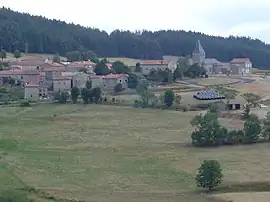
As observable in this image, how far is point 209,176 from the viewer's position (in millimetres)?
33156

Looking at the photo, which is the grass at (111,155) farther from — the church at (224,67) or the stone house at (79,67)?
the church at (224,67)

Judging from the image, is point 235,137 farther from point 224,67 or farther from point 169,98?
point 224,67

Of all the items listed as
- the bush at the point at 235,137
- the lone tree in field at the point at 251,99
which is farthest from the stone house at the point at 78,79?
the bush at the point at 235,137

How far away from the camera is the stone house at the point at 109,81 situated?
266ft

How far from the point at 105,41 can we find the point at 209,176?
11353cm

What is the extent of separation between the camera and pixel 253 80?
94.8 m

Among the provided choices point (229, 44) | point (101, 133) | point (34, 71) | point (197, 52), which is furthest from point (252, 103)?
point (229, 44)

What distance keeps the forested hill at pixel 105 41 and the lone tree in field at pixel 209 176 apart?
95.0m

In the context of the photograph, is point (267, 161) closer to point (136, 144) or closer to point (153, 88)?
point (136, 144)

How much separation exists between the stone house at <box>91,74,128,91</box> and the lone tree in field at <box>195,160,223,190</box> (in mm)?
48025

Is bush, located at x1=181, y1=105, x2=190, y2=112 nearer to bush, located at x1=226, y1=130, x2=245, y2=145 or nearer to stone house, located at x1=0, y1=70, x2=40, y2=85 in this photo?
bush, located at x1=226, y1=130, x2=245, y2=145

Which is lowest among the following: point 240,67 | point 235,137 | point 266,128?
point 235,137

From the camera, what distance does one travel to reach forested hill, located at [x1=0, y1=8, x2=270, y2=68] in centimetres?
12900

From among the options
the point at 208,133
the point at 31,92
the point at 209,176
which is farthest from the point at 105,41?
the point at 209,176
